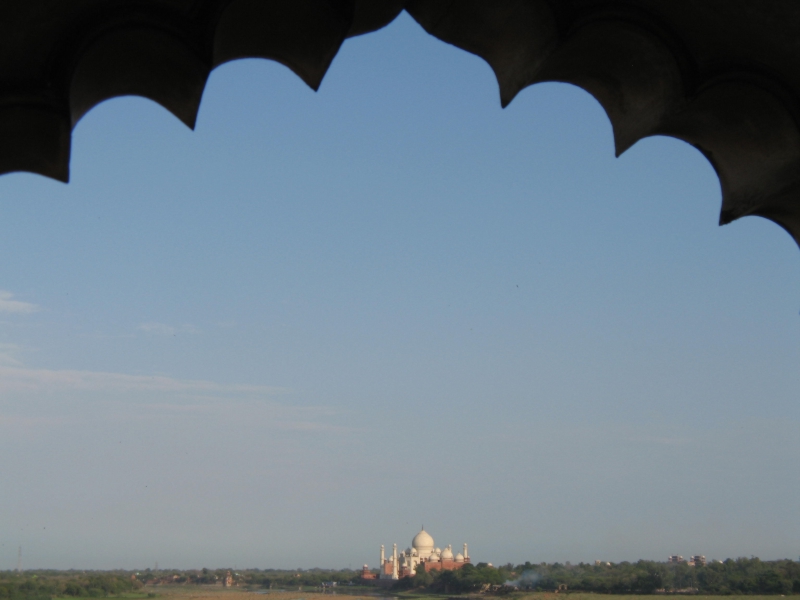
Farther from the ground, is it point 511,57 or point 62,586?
point 511,57

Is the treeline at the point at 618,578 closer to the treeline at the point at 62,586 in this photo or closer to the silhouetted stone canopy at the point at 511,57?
the treeline at the point at 62,586

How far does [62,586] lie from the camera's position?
100ft

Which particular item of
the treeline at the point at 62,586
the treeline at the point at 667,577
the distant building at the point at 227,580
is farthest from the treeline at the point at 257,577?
the treeline at the point at 62,586

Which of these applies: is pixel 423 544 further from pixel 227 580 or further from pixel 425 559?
pixel 227 580

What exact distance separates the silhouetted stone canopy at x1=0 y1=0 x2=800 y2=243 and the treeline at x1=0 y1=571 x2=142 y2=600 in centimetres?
985

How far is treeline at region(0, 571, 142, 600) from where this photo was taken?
16.2 m

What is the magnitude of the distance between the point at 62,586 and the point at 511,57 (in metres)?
33.7

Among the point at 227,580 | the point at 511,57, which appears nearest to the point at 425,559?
the point at 227,580

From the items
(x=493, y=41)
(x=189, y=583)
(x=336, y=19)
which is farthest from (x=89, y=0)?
(x=189, y=583)

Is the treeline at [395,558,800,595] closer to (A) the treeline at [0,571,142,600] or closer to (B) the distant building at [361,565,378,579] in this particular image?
(B) the distant building at [361,565,378,579]

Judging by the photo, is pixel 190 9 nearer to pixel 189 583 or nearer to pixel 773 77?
pixel 773 77

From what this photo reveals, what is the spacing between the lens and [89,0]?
5.97 feet

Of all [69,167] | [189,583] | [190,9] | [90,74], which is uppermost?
[190,9]

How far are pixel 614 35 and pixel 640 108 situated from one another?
263 millimetres
